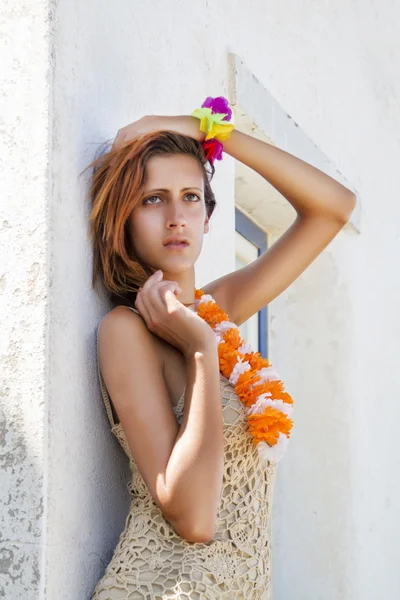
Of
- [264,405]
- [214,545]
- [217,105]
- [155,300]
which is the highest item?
[217,105]

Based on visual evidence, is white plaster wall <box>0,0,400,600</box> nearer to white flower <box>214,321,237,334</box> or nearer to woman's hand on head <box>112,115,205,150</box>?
woman's hand on head <box>112,115,205,150</box>

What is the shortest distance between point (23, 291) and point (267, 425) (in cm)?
64

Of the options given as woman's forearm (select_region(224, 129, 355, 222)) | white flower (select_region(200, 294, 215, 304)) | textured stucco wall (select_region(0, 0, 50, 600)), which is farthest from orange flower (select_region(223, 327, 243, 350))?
textured stucco wall (select_region(0, 0, 50, 600))

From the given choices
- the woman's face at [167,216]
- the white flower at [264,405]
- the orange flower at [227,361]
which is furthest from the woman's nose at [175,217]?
the white flower at [264,405]

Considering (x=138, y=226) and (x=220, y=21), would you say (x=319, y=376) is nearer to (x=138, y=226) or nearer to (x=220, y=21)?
(x=220, y=21)

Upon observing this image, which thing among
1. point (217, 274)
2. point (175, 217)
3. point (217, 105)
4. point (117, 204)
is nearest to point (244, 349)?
point (175, 217)

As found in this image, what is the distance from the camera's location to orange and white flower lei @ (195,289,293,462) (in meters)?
2.47

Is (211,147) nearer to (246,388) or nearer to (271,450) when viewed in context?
(246,388)

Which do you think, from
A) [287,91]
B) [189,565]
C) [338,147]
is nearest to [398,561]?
[338,147]

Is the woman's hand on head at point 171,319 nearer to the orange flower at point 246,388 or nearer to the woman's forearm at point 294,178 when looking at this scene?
the orange flower at point 246,388

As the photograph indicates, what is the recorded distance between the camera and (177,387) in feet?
8.16

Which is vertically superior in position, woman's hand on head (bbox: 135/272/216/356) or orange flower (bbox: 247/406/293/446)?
woman's hand on head (bbox: 135/272/216/356)

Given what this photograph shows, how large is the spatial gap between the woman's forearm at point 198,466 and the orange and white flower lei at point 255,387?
208 mm

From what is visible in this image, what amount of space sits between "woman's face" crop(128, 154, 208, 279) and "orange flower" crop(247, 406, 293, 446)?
0.42 metres
